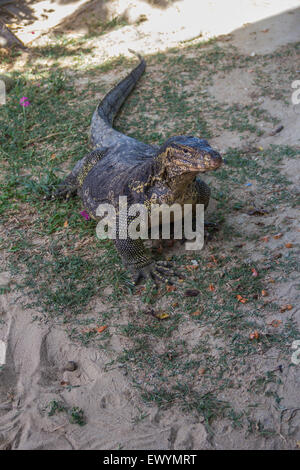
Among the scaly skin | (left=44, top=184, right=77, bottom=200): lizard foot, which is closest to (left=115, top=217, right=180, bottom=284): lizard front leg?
the scaly skin

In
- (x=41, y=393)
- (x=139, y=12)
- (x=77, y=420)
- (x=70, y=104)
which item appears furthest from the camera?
(x=139, y=12)

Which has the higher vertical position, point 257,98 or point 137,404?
point 257,98

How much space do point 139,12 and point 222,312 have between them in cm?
912

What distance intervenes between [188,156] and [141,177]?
740mm

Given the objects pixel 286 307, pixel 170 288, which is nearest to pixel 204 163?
pixel 170 288

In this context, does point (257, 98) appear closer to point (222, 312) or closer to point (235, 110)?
point (235, 110)

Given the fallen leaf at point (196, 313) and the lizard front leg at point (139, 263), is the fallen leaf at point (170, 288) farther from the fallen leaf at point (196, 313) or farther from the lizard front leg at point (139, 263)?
the fallen leaf at point (196, 313)

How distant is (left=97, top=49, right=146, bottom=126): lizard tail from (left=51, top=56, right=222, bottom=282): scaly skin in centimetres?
107

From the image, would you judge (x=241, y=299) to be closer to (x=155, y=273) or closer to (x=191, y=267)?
(x=191, y=267)

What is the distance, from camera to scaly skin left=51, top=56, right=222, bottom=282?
4.11 meters

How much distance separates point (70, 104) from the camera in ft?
26.5

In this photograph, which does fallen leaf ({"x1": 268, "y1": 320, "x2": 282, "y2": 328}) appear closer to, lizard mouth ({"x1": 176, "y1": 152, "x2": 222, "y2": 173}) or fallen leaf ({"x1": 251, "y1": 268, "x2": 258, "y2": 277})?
fallen leaf ({"x1": 251, "y1": 268, "x2": 258, "y2": 277})

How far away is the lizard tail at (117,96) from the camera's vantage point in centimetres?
717
